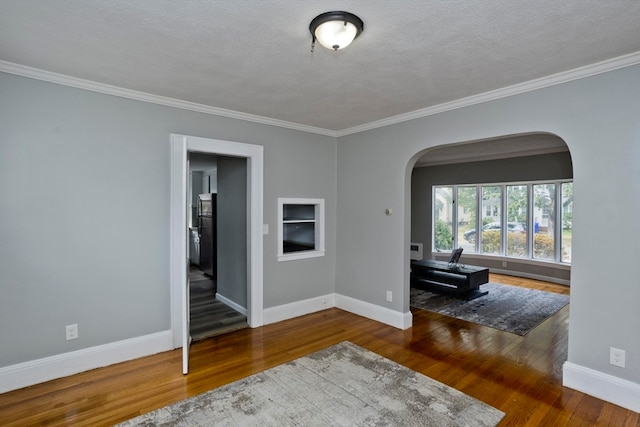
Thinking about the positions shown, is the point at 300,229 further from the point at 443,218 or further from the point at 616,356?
the point at 443,218

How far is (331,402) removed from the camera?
2.50 metres

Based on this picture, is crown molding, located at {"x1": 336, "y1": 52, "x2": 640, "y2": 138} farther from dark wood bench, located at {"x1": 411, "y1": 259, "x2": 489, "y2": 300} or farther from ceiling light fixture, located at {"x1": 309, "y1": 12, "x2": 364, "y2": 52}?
dark wood bench, located at {"x1": 411, "y1": 259, "x2": 489, "y2": 300}

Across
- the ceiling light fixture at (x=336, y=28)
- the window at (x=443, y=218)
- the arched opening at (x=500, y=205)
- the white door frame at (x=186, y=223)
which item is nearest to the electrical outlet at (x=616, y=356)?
the ceiling light fixture at (x=336, y=28)

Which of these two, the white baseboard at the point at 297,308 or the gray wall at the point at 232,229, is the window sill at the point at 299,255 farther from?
the white baseboard at the point at 297,308

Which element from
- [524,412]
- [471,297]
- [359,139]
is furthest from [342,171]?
[524,412]

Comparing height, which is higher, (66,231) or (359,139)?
(359,139)

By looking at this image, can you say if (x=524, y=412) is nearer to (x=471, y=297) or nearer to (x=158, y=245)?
(x=471, y=297)

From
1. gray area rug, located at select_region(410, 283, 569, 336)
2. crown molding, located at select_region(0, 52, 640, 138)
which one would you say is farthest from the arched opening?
crown molding, located at select_region(0, 52, 640, 138)

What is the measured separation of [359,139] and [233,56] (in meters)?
2.44

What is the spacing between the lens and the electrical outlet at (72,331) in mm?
2883

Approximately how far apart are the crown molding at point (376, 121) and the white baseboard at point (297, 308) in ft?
Answer: 7.95

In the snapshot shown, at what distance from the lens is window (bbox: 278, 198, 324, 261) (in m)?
4.31

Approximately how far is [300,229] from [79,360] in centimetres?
282

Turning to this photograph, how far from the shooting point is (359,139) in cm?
450
